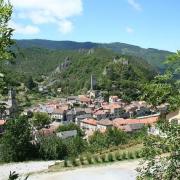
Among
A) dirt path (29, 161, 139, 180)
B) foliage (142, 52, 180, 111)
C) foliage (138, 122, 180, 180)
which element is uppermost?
foliage (142, 52, 180, 111)

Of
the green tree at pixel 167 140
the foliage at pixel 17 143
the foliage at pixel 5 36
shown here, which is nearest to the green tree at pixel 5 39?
the foliage at pixel 5 36

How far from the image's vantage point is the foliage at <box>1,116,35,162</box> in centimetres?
2239

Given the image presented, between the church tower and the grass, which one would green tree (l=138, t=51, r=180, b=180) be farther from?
the grass

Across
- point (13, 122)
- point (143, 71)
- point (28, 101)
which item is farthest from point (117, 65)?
point (13, 122)

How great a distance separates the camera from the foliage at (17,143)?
2239cm

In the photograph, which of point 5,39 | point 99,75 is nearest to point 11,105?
point 5,39

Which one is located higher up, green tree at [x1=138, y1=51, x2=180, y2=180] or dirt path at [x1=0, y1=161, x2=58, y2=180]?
green tree at [x1=138, y1=51, x2=180, y2=180]

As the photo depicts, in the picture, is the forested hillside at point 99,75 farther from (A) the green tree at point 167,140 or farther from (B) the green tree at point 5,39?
(B) the green tree at point 5,39

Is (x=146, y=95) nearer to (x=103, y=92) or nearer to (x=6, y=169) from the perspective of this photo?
(x=6, y=169)

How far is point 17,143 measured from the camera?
22.7 metres

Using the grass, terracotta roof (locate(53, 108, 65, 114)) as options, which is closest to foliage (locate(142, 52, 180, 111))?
the grass

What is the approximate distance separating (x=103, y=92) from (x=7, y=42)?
120757 mm

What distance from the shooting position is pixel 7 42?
13.9 feet

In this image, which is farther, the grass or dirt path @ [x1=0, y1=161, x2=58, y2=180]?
the grass
